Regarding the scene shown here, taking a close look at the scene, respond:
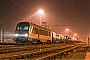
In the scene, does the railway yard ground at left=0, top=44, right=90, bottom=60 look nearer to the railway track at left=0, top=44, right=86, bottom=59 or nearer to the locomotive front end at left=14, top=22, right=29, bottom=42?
the railway track at left=0, top=44, right=86, bottom=59

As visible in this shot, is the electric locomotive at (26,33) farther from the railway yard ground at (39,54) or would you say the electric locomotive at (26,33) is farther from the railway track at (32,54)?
the railway track at (32,54)

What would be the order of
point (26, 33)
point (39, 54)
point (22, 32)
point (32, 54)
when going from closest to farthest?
1. point (32, 54)
2. point (39, 54)
3. point (26, 33)
4. point (22, 32)

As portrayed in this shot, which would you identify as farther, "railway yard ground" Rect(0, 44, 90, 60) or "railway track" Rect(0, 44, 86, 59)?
"railway yard ground" Rect(0, 44, 90, 60)

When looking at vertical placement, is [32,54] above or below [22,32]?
below

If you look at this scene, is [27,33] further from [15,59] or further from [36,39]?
[15,59]

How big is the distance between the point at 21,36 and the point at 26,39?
3.71 ft

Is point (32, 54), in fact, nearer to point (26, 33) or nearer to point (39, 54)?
point (39, 54)

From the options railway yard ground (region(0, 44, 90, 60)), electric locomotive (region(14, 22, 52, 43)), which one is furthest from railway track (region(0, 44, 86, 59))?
electric locomotive (region(14, 22, 52, 43))

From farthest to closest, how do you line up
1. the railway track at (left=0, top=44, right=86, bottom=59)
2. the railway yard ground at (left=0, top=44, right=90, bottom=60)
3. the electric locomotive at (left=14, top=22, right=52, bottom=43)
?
the electric locomotive at (left=14, top=22, right=52, bottom=43) < the railway yard ground at (left=0, top=44, right=90, bottom=60) < the railway track at (left=0, top=44, right=86, bottom=59)

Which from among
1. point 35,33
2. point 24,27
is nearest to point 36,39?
point 35,33

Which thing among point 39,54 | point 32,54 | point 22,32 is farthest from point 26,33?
point 32,54

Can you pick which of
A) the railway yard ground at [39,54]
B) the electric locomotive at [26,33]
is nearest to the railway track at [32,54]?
the railway yard ground at [39,54]

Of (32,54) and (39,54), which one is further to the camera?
(39,54)

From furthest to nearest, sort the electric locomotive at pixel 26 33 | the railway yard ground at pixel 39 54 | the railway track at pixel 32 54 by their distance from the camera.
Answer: the electric locomotive at pixel 26 33
the railway yard ground at pixel 39 54
the railway track at pixel 32 54
